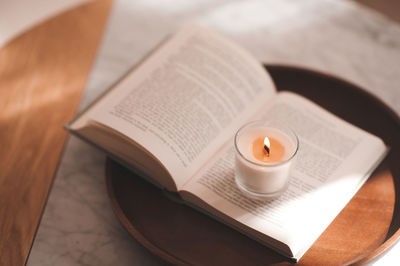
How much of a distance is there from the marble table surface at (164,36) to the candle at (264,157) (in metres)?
0.19

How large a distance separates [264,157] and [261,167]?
0.04 metres

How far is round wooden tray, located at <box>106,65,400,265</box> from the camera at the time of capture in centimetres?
73

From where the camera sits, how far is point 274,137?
0.82 meters

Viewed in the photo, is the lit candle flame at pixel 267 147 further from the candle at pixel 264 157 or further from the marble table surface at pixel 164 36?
the marble table surface at pixel 164 36

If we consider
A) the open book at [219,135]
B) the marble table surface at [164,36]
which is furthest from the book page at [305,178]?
the marble table surface at [164,36]

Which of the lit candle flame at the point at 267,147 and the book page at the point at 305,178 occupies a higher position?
the lit candle flame at the point at 267,147

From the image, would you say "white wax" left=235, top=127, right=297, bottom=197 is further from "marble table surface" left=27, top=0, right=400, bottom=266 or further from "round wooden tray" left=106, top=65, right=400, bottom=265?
"marble table surface" left=27, top=0, right=400, bottom=266

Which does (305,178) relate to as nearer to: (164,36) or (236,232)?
(236,232)

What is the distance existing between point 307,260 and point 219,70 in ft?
1.26

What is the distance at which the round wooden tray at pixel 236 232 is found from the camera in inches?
28.9

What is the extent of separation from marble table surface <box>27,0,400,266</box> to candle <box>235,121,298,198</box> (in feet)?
0.62

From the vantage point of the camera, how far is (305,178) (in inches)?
32.5

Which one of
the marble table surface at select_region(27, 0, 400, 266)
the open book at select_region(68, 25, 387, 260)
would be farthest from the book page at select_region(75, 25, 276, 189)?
the marble table surface at select_region(27, 0, 400, 266)

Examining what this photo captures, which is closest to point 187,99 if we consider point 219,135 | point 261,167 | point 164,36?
point 219,135
